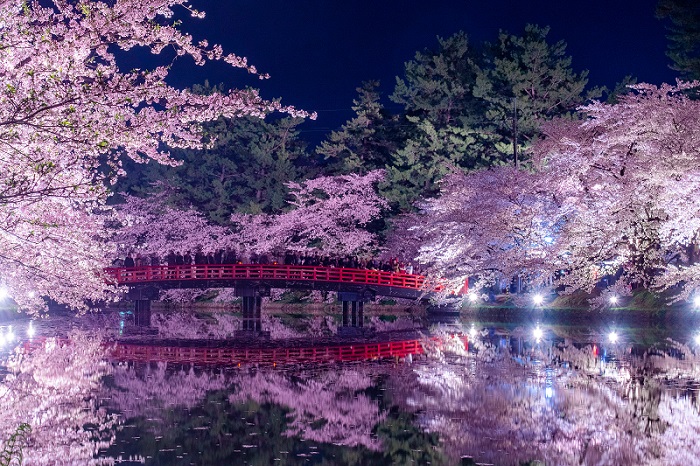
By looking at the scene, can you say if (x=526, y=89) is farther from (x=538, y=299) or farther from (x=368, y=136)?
(x=538, y=299)

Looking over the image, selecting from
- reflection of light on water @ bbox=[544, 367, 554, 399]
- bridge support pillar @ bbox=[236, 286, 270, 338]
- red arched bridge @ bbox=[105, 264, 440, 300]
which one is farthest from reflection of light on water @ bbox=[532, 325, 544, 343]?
bridge support pillar @ bbox=[236, 286, 270, 338]

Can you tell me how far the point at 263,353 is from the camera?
77.5ft

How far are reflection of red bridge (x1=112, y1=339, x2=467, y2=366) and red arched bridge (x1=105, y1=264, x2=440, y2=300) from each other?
1498cm

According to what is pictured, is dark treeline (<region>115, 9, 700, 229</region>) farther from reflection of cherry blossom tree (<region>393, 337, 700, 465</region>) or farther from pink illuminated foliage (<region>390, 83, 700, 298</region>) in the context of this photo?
reflection of cherry blossom tree (<region>393, 337, 700, 465</region>)

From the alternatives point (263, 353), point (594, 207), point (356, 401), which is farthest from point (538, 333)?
point (356, 401)

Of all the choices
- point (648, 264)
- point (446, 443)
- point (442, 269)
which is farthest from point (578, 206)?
point (446, 443)

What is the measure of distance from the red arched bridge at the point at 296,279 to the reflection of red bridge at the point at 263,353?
1498 centimetres

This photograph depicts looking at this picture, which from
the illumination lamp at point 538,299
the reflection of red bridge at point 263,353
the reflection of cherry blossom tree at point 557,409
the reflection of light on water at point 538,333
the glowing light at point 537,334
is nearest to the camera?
the reflection of cherry blossom tree at point 557,409

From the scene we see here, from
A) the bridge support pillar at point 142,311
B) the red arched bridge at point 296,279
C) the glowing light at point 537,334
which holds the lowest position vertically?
the glowing light at point 537,334

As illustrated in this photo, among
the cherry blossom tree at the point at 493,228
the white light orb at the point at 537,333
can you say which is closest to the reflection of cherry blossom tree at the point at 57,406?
the white light orb at the point at 537,333

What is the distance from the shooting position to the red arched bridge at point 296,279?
41875mm

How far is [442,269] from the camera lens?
131 feet

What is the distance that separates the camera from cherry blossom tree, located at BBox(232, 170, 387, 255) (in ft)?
169

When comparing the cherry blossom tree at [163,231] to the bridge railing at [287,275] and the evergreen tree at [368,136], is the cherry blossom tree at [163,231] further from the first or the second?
the bridge railing at [287,275]
